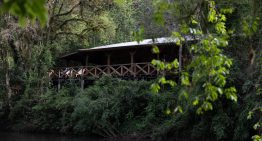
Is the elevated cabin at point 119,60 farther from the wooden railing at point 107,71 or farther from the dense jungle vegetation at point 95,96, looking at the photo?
the dense jungle vegetation at point 95,96

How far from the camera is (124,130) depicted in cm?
2150

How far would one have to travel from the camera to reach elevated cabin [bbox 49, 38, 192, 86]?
24922 millimetres

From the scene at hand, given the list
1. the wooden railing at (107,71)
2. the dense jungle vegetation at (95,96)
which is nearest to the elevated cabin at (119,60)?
the wooden railing at (107,71)

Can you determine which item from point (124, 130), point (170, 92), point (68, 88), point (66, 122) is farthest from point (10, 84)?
point (170, 92)

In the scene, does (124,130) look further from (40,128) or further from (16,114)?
(16,114)

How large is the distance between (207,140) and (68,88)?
11.8 m

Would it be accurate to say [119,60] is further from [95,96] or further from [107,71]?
[95,96]

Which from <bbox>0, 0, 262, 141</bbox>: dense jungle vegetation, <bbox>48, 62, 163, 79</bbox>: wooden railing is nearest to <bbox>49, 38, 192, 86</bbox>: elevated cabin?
<bbox>48, 62, 163, 79</bbox>: wooden railing

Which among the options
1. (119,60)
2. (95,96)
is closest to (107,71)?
(119,60)

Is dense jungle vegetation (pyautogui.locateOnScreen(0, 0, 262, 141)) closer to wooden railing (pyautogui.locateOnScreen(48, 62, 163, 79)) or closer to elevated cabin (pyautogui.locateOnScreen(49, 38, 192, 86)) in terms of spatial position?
wooden railing (pyautogui.locateOnScreen(48, 62, 163, 79))

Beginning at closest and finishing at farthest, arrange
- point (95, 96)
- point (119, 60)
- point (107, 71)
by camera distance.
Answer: point (95, 96) < point (107, 71) < point (119, 60)

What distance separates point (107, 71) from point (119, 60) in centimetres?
300

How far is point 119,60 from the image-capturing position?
96.6ft

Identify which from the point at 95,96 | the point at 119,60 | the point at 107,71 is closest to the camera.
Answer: the point at 95,96
